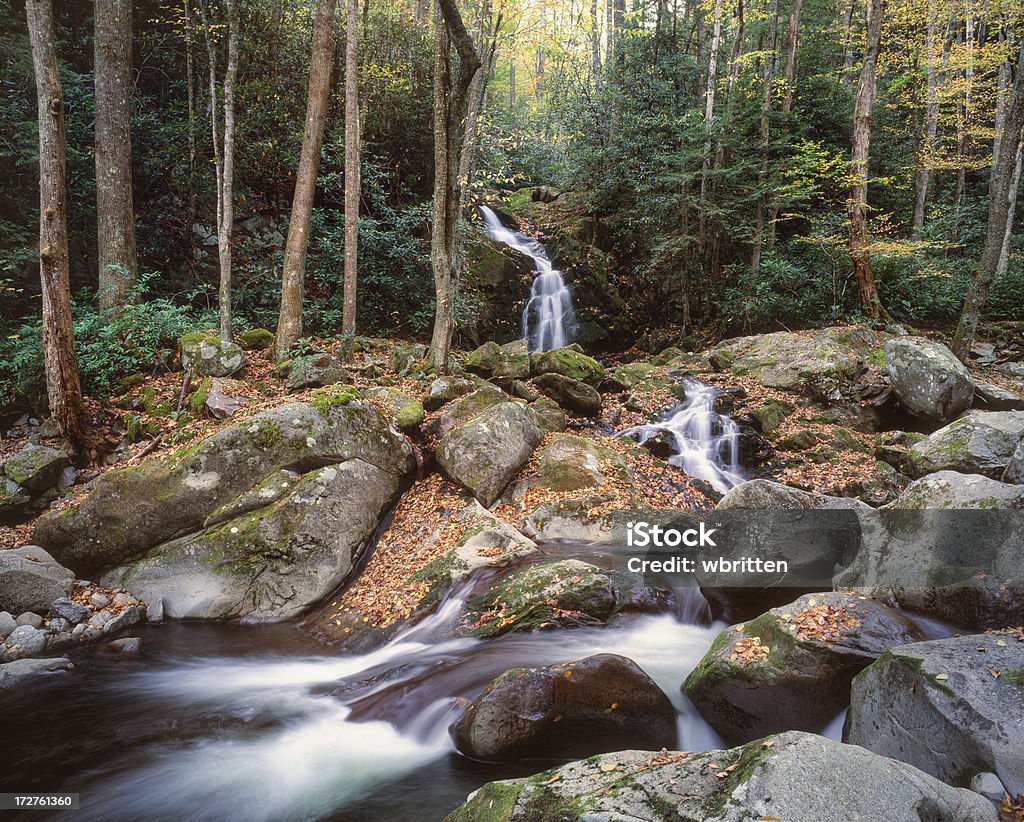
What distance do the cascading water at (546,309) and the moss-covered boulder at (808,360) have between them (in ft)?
14.7

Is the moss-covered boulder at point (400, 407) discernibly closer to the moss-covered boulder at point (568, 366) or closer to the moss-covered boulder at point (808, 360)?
the moss-covered boulder at point (568, 366)

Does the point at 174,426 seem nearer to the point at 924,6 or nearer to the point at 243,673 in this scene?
the point at 243,673

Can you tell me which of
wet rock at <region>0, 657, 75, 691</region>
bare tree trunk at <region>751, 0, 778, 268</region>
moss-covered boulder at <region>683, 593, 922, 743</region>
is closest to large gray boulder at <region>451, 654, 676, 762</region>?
moss-covered boulder at <region>683, 593, 922, 743</region>

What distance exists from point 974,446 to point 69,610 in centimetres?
1194

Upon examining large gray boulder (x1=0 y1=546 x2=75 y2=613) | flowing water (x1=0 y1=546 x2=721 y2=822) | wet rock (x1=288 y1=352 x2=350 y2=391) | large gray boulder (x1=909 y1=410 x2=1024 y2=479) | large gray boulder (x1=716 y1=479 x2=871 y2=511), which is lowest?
flowing water (x1=0 y1=546 x2=721 y2=822)

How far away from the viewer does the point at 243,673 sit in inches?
229

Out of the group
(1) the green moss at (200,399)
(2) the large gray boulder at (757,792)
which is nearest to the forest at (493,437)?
(2) the large gray boulder at (757,792)

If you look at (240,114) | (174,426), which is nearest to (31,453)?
(174,426)

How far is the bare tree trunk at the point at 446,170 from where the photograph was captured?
9.52 metres

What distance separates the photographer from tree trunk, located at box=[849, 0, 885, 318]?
12922mm

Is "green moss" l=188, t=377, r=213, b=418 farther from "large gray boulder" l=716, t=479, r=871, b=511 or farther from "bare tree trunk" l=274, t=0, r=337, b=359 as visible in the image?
"large gray boulder" l=716, t=479, r=871, b=511

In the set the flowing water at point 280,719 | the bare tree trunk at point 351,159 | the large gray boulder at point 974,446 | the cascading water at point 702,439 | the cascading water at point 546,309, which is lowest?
the flowing water at point 280,719

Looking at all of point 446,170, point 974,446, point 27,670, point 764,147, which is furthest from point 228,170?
point 764,147

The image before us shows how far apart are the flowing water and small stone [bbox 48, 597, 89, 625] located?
1.97 ft
